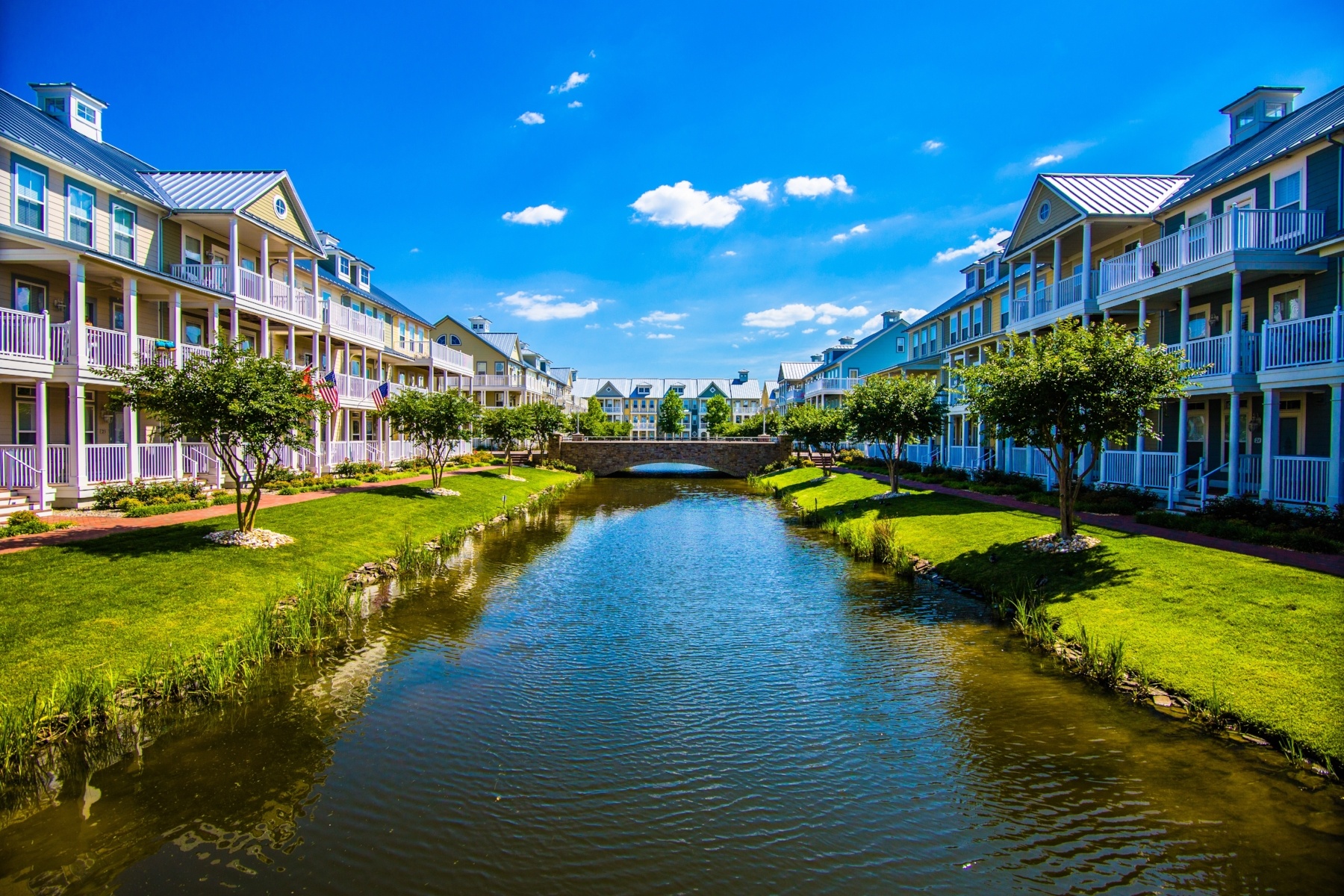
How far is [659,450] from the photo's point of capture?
5481 cm

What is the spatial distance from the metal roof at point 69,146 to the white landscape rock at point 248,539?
11417 millimetres

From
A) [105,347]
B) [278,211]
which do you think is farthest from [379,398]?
[105,347]

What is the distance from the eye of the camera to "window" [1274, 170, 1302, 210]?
58.2ft

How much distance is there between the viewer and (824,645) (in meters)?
11.6

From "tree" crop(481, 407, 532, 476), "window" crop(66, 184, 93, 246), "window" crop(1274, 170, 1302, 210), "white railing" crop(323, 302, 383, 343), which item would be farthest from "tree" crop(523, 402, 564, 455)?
"window" crop(1274, 170, 1302, 210)

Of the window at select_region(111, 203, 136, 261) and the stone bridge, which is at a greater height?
the window at select_region(111, 203, 136, 261)

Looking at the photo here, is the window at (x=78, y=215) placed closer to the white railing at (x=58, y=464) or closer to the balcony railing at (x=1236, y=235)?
the white railing at (x=58, y=464)

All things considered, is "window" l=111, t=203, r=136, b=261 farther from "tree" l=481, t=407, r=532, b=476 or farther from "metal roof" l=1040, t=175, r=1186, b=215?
"metal roof" l=1040, t=175, r=1186, b=215

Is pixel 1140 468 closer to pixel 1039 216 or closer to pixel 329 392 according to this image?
pixel 1039 216

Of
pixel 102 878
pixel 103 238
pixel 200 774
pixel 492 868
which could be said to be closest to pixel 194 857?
pixel 102 878

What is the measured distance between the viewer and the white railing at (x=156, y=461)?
778 inches

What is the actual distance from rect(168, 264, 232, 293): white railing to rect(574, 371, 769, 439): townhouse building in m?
102

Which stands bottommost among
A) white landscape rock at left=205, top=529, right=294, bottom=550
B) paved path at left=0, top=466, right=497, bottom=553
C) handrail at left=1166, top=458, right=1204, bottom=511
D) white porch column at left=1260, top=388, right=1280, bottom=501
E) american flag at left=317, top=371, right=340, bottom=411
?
white landscape rock at left=205, top=529, right=294, bottom=550

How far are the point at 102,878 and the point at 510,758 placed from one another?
11.5ft
